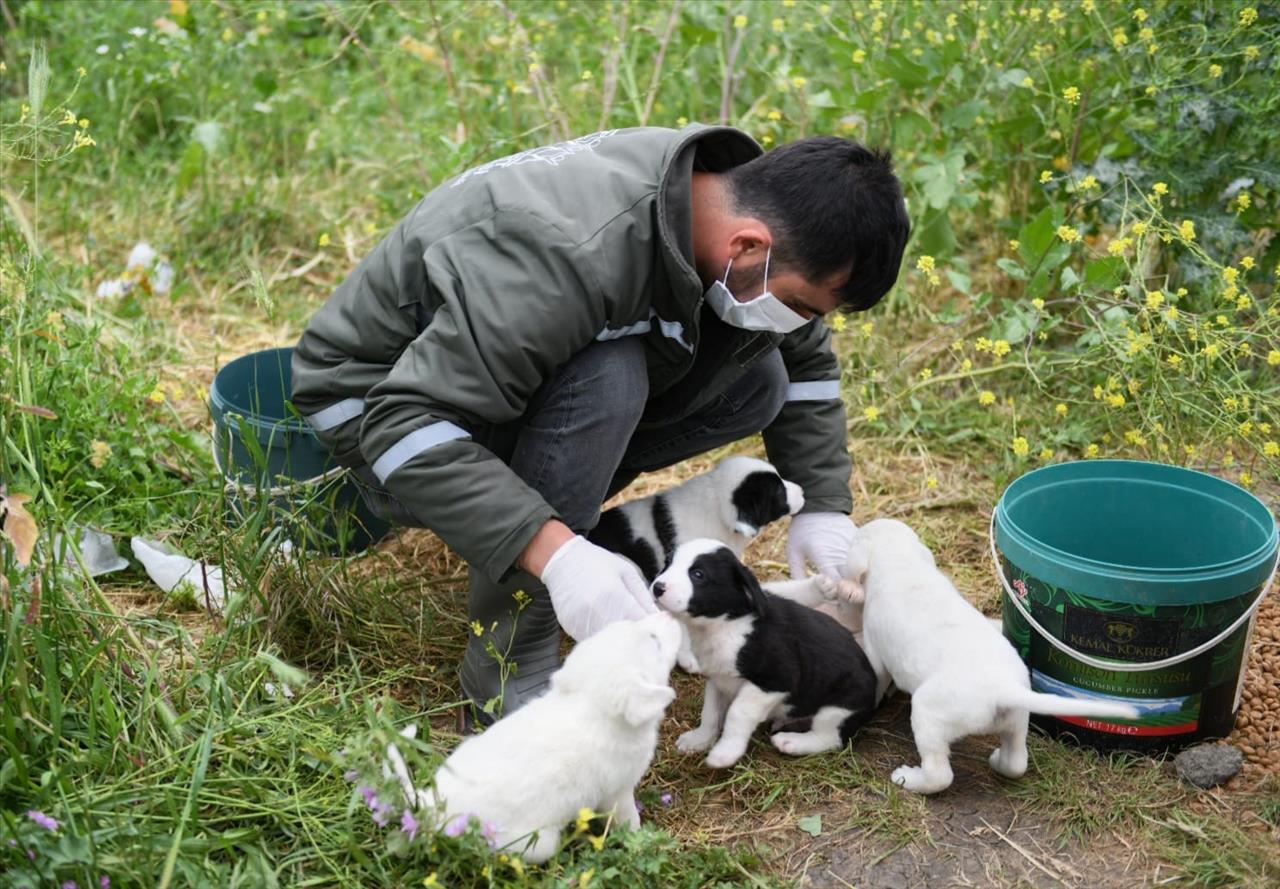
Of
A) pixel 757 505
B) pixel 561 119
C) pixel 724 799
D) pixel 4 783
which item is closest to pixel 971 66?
pixel 561 119

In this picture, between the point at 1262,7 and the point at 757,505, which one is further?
the point at 1262,7

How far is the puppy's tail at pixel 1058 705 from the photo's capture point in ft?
7.70

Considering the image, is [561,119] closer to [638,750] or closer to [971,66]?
[971,66]

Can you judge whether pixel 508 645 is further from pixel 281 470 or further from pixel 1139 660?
pixel 1139 660

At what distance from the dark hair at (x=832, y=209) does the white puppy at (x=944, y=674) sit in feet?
2.03

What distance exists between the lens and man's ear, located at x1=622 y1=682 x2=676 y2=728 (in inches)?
81.7

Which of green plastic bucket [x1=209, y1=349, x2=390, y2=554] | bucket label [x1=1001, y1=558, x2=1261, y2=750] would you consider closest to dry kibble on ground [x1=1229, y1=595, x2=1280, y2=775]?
bucket label [x1=1001, y1=558, x2=1261, y2=750]

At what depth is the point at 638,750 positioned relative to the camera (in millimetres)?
2176

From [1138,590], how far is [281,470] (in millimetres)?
1907

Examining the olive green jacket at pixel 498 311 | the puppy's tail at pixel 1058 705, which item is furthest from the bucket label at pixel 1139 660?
the olive green jacket at pixel 498 311

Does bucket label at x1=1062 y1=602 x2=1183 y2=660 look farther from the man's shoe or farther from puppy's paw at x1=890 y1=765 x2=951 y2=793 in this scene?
the man's shoe

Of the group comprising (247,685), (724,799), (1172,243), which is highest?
(1172,243)

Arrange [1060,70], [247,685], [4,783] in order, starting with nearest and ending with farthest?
1. [4,783]
2. [247,685]
3. [1060,70]

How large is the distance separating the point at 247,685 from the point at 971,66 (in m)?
2.92
